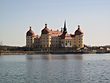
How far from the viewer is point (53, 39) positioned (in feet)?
550

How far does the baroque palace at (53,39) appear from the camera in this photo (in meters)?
164

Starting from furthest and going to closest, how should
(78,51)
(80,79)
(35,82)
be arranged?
1. (78,51)
2. (80,79)
3. (35,82)

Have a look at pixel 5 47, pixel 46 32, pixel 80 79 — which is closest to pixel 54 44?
pixel 46 32

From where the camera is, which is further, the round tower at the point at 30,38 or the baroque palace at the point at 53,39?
the round tower at the point at 30,38

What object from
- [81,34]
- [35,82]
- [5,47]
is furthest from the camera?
[5,47]

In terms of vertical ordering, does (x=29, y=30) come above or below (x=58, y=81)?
above

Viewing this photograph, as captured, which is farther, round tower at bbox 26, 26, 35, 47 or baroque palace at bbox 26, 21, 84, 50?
round tower at bbox 26, 26, 35, 47

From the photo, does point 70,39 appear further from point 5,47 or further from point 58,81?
point 58,81

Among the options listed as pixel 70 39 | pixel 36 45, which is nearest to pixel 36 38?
pixel 36 45

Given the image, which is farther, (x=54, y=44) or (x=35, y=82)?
(x=54, y=44)

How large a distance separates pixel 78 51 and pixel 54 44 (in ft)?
53.3

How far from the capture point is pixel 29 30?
169750mm

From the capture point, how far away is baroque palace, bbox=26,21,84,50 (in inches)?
6437

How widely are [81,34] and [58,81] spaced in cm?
13183
